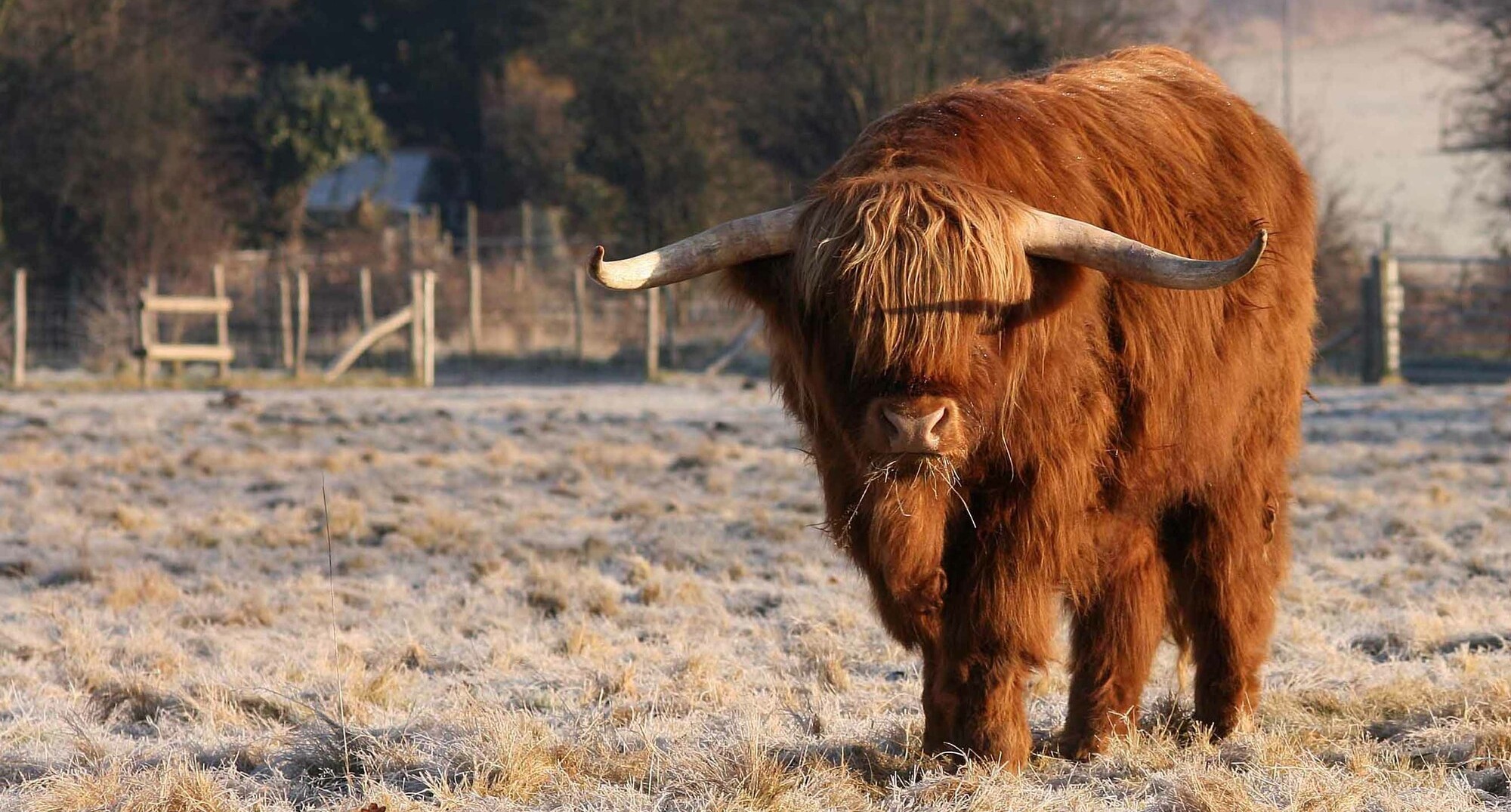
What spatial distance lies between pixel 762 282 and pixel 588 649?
2166 mm

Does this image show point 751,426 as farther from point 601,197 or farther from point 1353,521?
point 601,197

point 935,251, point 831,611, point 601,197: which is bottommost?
point 831,611

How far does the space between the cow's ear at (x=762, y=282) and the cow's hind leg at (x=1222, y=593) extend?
142 centimetres

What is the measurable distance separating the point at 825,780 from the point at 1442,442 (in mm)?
10267

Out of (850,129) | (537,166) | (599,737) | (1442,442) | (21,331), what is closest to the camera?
(599,737)

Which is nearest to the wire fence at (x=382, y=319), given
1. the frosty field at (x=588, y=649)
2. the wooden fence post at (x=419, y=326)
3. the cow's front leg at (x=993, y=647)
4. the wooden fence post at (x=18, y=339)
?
the wooden fence post at (x=18, y=339)

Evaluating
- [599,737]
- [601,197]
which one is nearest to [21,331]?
[601,197]

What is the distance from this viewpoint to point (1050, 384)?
13.5ft

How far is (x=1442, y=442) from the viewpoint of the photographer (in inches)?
508

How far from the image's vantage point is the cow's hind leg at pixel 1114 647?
4.58m

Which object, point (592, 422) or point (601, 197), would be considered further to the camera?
point (601, 197)

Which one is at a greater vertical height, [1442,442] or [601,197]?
[601,197]

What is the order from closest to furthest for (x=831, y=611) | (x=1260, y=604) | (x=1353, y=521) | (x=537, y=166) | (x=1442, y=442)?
1. (x=1260, y=604)
2. (x=831, y=611)
3. (x=1353, y=521)
4. (x=1442, y=442)
5. (x=537, y=166)

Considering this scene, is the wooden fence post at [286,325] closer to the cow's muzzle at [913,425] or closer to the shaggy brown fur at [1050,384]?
the shaggy brown fur at [1050,384]
